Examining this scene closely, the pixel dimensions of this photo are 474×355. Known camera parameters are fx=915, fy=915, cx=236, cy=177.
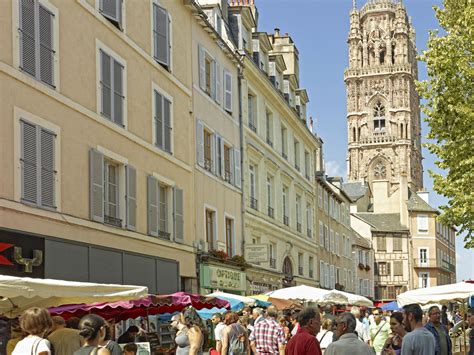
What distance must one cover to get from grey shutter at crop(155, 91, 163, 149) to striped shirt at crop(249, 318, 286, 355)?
832 centimetres

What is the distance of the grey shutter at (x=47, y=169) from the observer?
15.5 metres

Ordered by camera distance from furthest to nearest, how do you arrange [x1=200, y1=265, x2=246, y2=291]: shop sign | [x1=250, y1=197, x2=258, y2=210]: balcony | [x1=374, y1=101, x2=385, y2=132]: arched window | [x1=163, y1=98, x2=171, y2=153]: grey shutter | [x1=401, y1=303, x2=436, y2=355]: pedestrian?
[x1=374, y1=101, x2=385, y2=132]: arched window → [x1=250, y1=197, x2=258, y2=210]: balcony → [x1=200, y1=265, x2=246, y2=291]: shop sign → [x1=163, y1=98, x2=171, y2=153]: grey shutter → [x1=401, y1=303, x2=436, y2=355]: pedestrian

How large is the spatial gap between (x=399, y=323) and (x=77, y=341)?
3825 mm

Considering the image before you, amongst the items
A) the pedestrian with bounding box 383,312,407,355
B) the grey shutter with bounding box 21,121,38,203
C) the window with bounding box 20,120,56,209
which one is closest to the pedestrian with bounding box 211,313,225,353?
the window with bounding box 20,120,56,209

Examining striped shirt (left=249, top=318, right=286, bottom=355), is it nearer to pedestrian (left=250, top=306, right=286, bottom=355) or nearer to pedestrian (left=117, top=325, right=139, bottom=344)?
pedestrian (left=250, top=306, right=286, bottom=355)

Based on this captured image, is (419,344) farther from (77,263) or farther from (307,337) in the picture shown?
(77,263)

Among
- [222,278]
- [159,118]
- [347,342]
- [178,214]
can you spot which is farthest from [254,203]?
[347,342]

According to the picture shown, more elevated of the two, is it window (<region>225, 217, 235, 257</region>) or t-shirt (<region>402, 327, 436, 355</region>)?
window (<region>225, 217, 235, 257</region>)

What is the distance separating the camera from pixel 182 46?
24500 mm

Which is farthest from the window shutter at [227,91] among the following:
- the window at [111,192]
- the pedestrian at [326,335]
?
the pedestrian at [326,335]

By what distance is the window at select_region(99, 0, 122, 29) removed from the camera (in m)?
18.8

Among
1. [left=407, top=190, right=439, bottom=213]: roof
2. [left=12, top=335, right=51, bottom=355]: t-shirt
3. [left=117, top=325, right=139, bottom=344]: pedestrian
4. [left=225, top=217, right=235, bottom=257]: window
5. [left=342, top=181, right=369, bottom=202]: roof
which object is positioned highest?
[left=342, top=181, right=369, bottom=202]: roof

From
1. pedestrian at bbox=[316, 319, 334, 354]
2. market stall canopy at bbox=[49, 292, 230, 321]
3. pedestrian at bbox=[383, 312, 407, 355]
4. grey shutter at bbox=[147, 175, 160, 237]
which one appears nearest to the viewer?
pedestrian at bbox=[383, 312, 407, 355]

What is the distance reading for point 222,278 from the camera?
26797 millimetres
